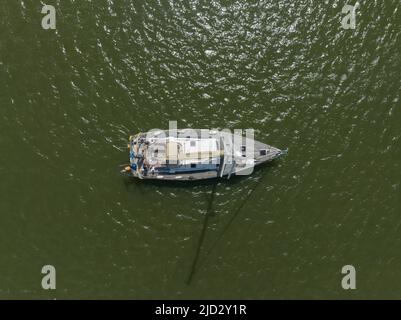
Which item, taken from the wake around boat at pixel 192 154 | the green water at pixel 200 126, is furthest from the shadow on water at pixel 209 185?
the wake around boat at pixel 192 154

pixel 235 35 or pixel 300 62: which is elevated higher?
pixel 235 35

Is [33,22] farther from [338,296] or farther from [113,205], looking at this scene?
[338,296]

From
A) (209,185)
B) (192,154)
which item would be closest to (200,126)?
(192,154)

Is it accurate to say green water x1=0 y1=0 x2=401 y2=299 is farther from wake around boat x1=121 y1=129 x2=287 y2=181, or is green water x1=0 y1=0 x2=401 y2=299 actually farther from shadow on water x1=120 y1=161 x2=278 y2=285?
wake around boat x1=121 y1=129 x2=287 y2=181

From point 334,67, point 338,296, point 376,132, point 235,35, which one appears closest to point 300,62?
point 334,67

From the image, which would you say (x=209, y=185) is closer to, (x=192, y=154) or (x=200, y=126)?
(x=192, y=154)
